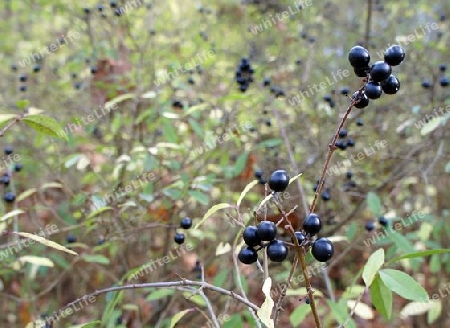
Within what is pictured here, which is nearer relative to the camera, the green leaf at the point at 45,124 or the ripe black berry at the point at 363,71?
the ripe black berry at the point at 363,71

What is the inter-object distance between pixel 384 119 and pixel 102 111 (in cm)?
293

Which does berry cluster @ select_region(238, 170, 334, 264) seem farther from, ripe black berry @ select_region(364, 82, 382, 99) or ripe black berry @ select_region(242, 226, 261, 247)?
ripe black berry @ select_region(364, 82, 382, 99)

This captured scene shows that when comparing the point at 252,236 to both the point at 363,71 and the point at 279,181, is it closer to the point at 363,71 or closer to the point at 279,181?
the point at 279,181

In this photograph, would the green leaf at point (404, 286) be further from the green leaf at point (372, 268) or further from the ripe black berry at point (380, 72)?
the ripe black berry at point (380, 72)

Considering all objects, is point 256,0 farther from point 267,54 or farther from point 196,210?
point 196,210

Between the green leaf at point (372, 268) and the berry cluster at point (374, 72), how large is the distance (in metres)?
0.55

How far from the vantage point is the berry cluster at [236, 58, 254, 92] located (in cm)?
357

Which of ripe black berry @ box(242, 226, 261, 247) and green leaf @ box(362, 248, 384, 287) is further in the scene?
green leaf @ box(362, 248, 384, 287)

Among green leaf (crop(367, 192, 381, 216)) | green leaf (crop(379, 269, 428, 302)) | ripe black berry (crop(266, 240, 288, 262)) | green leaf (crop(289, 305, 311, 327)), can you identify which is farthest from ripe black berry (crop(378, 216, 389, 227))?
ripe black berry (crop(266, 240, 288, 262))

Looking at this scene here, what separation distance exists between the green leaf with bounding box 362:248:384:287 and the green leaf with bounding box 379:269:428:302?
0.04 m

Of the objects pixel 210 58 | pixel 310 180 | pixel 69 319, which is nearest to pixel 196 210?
pixel 310 180

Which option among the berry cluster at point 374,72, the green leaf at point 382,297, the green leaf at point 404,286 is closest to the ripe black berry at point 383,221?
the green leaf at point 382,297

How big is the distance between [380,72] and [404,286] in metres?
0.73

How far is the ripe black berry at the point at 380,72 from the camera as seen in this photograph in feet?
4.74
